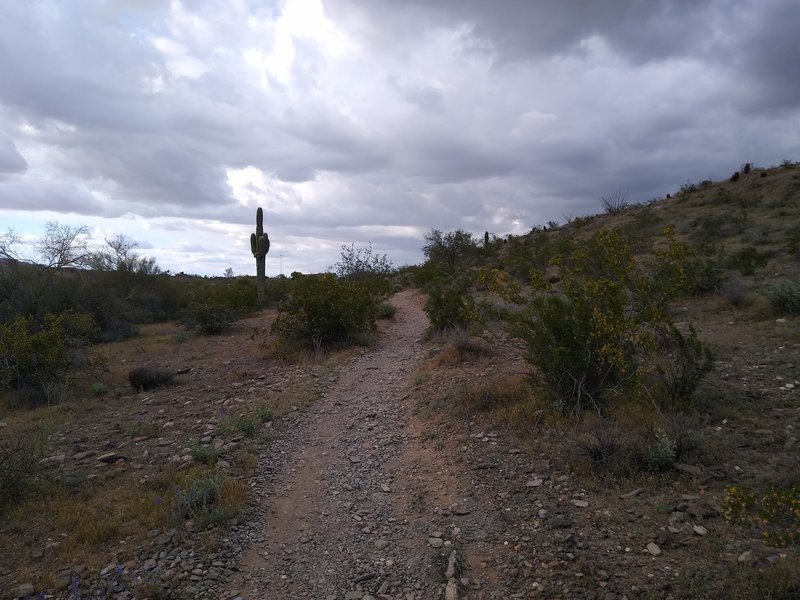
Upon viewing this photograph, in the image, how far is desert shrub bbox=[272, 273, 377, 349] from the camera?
12859 millimetres

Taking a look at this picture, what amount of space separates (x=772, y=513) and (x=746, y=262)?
1331cm

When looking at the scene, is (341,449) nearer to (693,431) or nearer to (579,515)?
(579,515)

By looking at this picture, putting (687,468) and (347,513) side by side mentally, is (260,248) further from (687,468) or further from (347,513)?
(687,468)

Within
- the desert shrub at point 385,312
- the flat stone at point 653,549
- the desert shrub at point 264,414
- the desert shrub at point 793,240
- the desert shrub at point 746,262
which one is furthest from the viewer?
the desert shrub at point 385,312

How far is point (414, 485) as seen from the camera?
227 inches

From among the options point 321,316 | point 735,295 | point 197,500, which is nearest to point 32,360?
point 321,316

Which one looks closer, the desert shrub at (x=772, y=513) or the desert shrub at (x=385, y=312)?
the desert shrub at (x=772, y=513)

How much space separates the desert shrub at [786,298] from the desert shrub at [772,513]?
7185 millimetres

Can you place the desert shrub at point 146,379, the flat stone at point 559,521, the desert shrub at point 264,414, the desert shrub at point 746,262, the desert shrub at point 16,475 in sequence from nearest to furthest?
the flat stone at point 559,521 → the desert shrub at point 16,475 → the desert shrub at point 264,414 → the desert shrub at point 146,379 → the desert shrub at point 746,262

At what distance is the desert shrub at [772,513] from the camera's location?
3264mm

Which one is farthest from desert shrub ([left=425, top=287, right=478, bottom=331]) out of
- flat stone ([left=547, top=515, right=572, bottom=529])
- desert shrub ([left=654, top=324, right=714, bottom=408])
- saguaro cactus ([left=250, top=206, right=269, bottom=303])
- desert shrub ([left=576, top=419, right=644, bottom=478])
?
saguaro cactus ([left=250, top=206, right=269, bottom=303])

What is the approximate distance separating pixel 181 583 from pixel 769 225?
23735 mm

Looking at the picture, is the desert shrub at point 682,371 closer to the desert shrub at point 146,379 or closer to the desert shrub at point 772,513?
the desert shrub at point 772,513

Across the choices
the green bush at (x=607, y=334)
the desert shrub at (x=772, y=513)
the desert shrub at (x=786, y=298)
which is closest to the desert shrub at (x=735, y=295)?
the desert shrub at (x=786, y=298)
